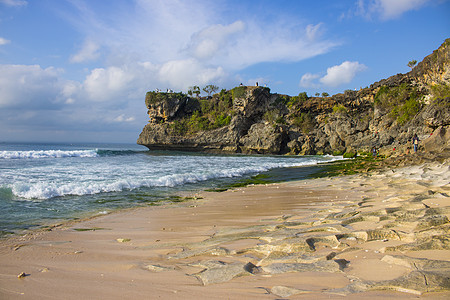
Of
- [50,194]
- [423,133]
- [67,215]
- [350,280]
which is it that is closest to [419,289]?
[350,280]

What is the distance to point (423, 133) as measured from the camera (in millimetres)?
28922

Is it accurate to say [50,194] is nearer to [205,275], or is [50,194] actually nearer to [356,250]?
[205,275]

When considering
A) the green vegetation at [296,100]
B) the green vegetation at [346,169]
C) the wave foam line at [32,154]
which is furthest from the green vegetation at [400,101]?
the wave foam line at [32,154]

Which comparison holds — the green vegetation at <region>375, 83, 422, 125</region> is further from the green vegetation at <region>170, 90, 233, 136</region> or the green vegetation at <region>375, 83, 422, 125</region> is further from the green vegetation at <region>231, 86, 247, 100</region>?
the green vegetation at <region>170, 90, 233, 136</region>

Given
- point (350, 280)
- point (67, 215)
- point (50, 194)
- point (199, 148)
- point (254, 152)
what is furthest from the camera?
point (199, 148)

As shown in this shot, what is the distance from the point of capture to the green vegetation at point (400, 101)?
3819cm

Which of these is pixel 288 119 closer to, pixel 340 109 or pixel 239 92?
pixel 340 109

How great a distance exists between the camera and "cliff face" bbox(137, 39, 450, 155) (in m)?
41.6

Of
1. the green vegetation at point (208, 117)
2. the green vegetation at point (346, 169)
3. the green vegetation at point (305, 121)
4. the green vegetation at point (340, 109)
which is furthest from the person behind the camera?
the green vegetation at point (208, 117)

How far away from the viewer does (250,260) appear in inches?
111

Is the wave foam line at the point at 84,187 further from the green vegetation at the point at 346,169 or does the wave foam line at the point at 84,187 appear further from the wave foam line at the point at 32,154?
the wave foam line at the point at 32,154

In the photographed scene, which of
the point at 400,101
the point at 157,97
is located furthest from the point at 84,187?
the point at 157,97

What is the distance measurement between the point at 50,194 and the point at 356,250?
917 cm

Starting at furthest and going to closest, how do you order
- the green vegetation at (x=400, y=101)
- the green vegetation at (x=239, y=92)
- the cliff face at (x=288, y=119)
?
the green vegetation at (x=239, y=92)
the cliff face at (x=288, y=119)
the green vegetation at (x=400, y=101)
